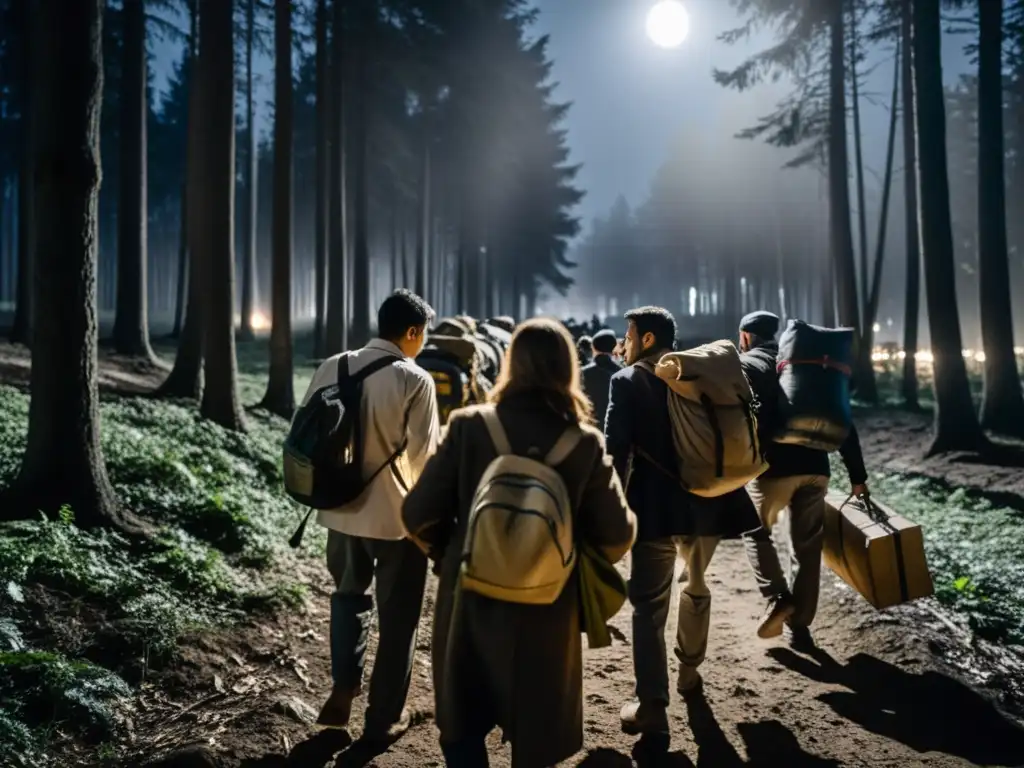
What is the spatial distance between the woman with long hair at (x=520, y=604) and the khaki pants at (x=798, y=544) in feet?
9.11

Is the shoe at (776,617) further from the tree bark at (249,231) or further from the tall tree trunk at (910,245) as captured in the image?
the tree bark at (249,231)

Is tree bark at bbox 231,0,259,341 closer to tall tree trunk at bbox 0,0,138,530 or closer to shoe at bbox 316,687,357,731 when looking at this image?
tall tree trunk at bbox 0,0,138,530

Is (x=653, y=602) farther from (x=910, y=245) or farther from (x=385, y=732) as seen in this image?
(x=910, y=245)

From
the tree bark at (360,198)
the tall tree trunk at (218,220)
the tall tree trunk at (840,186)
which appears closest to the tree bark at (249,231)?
the tree bark at (360,198)

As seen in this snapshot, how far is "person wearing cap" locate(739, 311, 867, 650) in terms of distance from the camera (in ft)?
17.0

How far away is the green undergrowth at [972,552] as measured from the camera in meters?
5.67

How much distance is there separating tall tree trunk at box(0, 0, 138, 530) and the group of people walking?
303cm

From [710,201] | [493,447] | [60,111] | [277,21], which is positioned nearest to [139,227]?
[277,21]

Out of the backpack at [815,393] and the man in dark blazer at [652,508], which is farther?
the backpack at [815,393]

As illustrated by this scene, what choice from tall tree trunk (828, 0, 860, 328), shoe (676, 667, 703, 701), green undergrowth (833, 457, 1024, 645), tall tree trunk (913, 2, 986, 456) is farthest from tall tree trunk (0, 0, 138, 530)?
tall tree trunk (828, 0, 860, 328)

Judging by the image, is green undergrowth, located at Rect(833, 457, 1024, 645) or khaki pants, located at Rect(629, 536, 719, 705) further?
green undergrowth, located at Rect(833, 457, 1024, 645)

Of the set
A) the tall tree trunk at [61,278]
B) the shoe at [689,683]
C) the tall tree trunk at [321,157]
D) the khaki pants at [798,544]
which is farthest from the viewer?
the tall tree trunk at [321,157]

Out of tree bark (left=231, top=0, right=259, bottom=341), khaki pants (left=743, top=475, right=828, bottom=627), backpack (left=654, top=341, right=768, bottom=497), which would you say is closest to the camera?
backpack (left=654, top=341, right=768, bottom=497)

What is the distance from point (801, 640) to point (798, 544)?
768 millimetres
